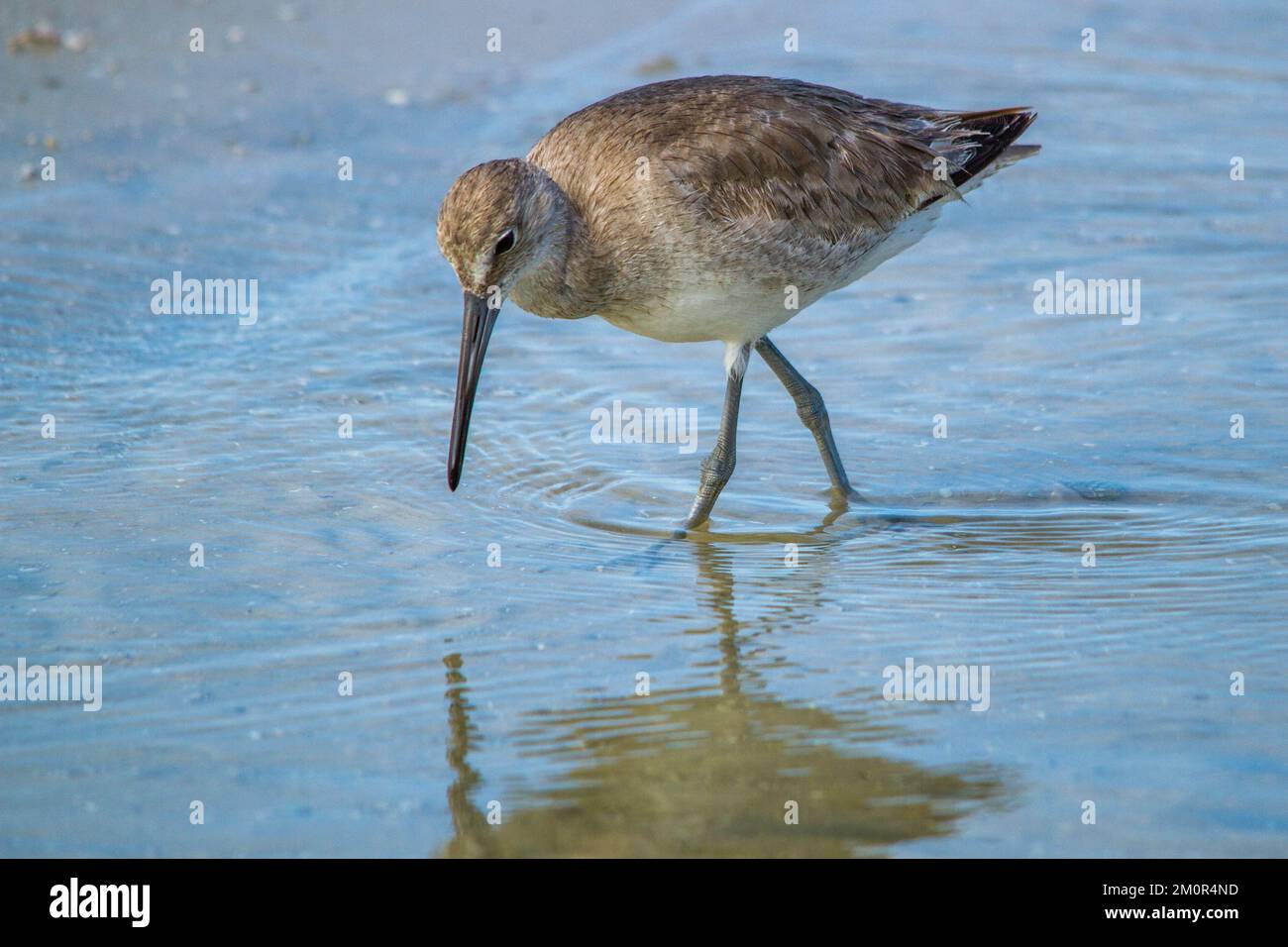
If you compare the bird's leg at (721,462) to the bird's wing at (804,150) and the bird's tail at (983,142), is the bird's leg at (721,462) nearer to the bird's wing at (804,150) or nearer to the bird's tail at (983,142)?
the bird's wing at (804,150)

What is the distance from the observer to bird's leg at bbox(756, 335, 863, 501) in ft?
22.1

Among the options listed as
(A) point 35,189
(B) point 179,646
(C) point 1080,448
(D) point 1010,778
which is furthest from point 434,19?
(D) point 1010,778

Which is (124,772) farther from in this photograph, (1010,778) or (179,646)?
(1010,778)

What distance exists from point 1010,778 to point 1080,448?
111 inches

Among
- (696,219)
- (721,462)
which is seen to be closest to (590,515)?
(721,462)

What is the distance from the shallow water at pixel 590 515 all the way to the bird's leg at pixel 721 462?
0.16m

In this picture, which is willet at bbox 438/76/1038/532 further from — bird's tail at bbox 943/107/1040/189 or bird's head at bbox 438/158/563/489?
bird's tail at bbox 943/107/1040/189

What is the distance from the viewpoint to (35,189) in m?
9.53

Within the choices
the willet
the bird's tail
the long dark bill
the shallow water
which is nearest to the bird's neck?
the willet

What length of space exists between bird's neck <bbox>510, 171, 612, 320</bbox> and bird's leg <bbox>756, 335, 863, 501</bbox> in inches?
38.1

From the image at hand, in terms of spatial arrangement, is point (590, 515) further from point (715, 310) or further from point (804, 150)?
point (804, 150)

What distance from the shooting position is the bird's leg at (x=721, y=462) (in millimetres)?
6430

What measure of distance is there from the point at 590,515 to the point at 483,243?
127cm

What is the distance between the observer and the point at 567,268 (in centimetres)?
611
